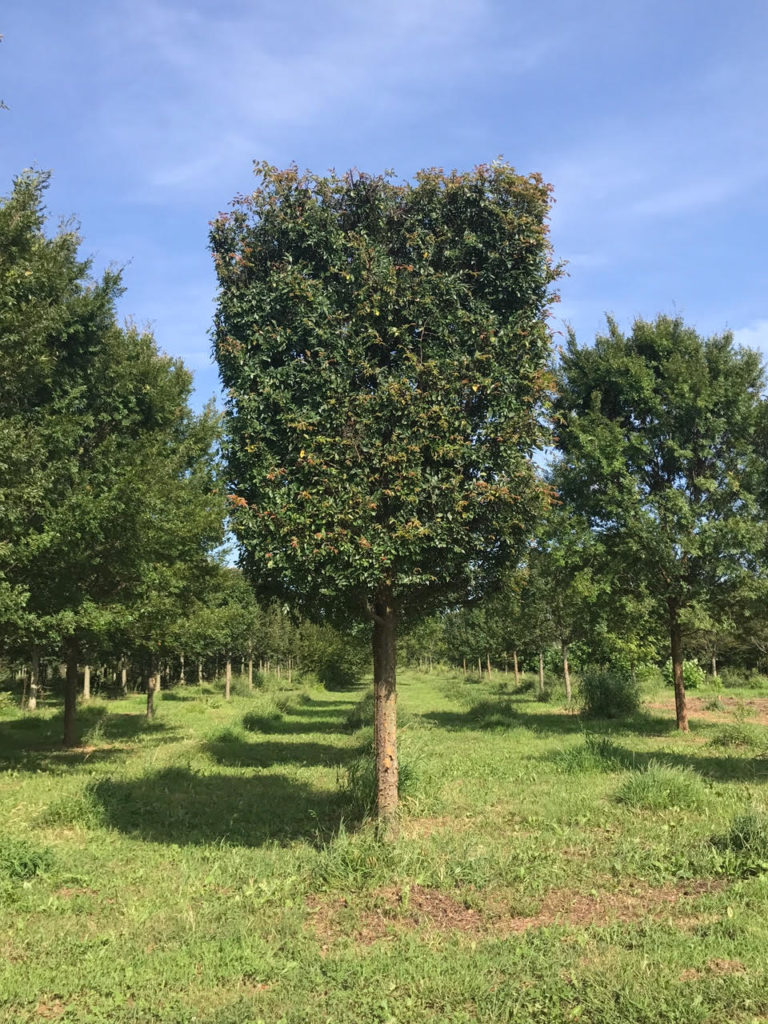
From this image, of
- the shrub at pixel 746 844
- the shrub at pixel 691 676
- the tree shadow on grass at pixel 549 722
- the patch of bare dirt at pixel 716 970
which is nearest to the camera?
the patch of bare dirt at pixel 716 970

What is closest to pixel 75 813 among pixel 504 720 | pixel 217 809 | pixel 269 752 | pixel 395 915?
pixel 217 809

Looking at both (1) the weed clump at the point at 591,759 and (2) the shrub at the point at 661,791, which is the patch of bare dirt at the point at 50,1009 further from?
(1) the weed clump at the point at 591,759

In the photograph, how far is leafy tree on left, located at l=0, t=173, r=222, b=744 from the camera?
11.5m

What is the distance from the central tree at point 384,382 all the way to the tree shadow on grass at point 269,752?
8.39 m

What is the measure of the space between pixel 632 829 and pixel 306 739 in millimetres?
13788

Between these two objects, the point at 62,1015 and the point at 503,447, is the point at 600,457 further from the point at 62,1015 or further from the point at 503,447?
the point at 62,1015

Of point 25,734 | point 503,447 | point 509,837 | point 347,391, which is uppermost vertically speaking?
point 347,391

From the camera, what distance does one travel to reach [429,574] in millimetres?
7602

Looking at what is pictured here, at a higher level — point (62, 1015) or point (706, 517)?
point (706, 517)

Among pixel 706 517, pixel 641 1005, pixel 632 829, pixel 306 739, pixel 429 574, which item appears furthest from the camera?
pixel 306 739

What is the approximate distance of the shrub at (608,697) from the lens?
22.9m

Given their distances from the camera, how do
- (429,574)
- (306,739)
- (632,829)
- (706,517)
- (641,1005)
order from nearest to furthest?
(641,1005), (429,574), (632,829), (706,517), (306,739)

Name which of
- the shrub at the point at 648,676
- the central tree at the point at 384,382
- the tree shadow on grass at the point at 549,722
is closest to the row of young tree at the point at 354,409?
the central tree at the point at 384,382

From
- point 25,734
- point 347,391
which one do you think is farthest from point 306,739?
point 347,391
